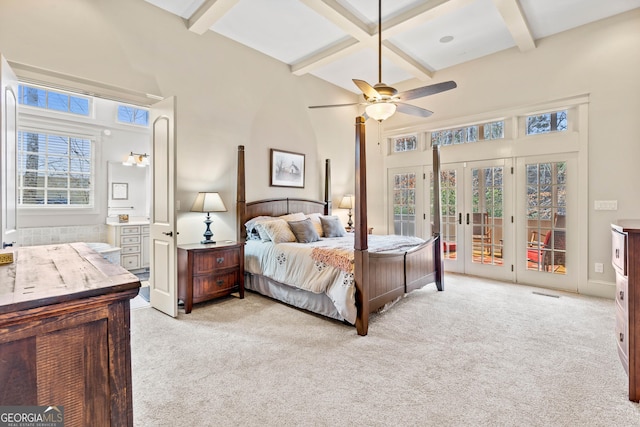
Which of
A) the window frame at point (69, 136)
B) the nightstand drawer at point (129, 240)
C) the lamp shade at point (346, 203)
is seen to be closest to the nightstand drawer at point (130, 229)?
the nightstand drawer at point (129, 240)

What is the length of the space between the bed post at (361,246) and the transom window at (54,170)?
17.3 feet

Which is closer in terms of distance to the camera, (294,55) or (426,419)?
(426,419)

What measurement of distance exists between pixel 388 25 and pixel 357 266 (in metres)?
2.96

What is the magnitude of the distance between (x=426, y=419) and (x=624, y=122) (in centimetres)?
439

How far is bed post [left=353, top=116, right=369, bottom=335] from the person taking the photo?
2.89 metres

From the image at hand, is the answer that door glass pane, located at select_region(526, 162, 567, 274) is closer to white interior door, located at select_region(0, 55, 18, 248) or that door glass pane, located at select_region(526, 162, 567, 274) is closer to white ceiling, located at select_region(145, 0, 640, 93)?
white ceiling, located at select_region(145, 0, 640, 93)

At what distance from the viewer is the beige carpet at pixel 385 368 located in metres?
1.81

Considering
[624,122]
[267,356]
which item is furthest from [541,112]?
[267,356]

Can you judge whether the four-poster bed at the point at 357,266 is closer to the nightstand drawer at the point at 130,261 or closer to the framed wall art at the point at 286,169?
the framed wall art at the point at 286,169

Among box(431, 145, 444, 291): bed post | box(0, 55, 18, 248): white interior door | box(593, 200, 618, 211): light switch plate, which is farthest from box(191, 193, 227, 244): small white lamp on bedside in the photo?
box(593, 200, 618, 211): light switch plate

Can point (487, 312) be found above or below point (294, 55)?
below

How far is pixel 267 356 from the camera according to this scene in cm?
247

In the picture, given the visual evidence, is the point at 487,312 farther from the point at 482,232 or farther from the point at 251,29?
the point at 251,29

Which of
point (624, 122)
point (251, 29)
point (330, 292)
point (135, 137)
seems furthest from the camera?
point (135, 137)
